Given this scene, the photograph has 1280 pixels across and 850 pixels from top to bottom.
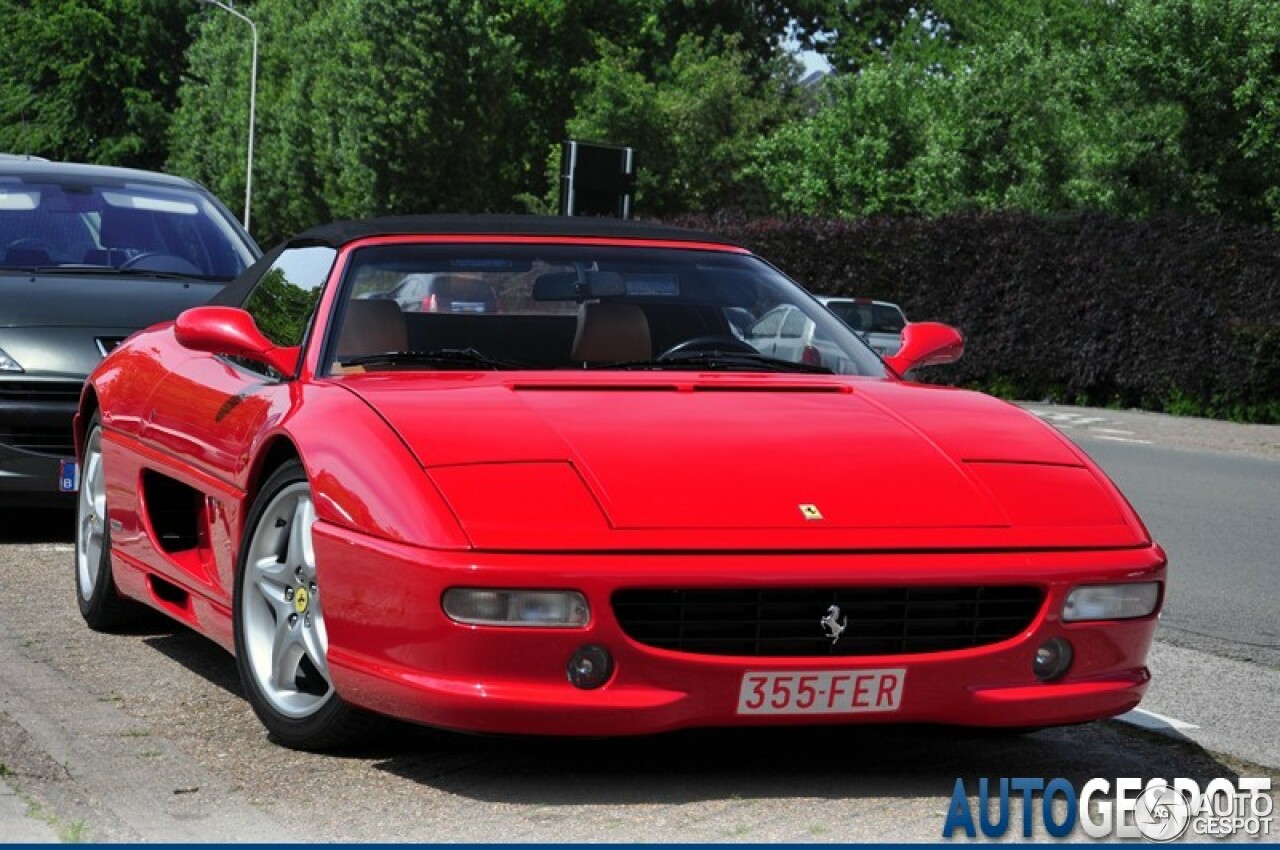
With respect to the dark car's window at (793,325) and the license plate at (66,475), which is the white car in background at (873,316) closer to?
the license plate at (66,475)

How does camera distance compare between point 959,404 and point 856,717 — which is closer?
point 856,717

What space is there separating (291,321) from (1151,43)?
25.6m

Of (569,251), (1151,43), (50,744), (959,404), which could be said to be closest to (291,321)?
(569,251)

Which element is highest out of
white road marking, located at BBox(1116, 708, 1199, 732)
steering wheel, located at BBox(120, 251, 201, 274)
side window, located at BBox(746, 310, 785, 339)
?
side window, located at BBox(746, 310, 785, 339)

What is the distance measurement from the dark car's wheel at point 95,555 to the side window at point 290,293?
98cm

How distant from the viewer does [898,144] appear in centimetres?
4678

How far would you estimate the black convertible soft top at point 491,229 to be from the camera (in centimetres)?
643

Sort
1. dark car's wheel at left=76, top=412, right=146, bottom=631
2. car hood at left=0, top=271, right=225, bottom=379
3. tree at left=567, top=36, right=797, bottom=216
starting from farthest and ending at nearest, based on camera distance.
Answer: tree at left=567, top=36, right=797, bottom=216 < car hood at left=0, top=271, right=225, bottom=379 < dark car's wheel at left=76, top=412, right=146, bottom=631

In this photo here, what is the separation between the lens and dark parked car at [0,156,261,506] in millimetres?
9562

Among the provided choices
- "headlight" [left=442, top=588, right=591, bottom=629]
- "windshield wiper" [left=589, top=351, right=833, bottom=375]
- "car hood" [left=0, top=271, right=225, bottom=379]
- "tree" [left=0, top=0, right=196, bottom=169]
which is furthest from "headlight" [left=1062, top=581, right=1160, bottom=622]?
"tree" [left=0, top=0, right=196, bottom=169]

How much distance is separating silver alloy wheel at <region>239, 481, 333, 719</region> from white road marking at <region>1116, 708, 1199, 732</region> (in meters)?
2.13

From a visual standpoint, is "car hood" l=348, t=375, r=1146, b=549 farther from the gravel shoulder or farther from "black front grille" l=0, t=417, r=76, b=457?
the gravel shoulder

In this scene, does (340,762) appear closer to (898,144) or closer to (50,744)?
(50,744)

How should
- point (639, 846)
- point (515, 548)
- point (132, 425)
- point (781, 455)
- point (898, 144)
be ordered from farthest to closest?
point (898, 144), point (132, 425), point (781, 455), point (515, 548), point (639, 846)
